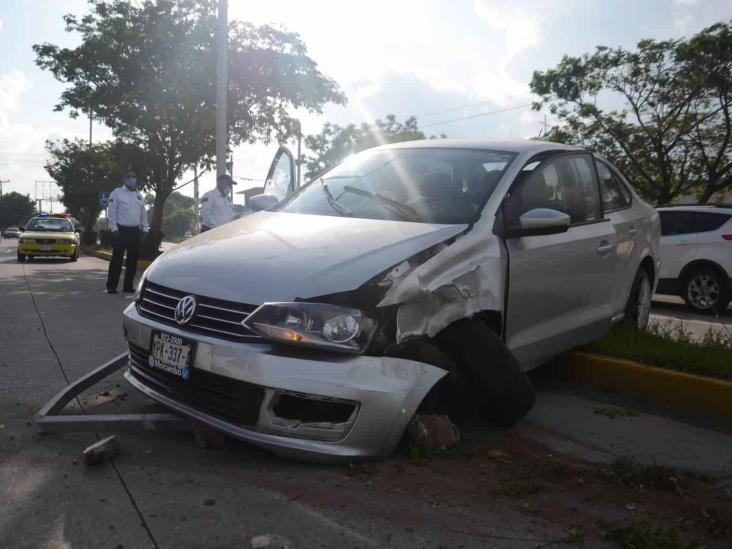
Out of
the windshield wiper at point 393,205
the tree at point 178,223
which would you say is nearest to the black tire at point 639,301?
the windshield wiper at point 393,205

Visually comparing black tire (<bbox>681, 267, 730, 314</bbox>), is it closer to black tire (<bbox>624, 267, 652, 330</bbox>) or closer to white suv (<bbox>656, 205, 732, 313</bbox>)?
white suv (<bbox>656, 205, 732, 313</bbox>)

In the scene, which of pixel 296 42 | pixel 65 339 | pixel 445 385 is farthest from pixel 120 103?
pixel 445 385

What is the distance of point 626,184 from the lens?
566cm

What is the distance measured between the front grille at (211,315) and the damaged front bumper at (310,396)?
0.04 meters

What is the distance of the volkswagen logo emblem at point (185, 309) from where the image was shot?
309 centimetres

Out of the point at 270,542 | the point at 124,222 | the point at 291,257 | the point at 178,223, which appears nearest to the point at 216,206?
the point at 124,222

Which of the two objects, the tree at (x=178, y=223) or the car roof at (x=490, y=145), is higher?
the car roof at (x=490, y=145)

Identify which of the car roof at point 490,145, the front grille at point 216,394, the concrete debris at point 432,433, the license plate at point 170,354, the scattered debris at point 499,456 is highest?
the car roof at point 490,145

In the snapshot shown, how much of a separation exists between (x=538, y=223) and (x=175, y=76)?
17994mm

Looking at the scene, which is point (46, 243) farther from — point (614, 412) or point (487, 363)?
point (487, 363)

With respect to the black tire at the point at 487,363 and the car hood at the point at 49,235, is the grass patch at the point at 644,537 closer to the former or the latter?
the black tire at the point at 487,363

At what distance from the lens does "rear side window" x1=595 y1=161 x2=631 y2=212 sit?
16.8 ft

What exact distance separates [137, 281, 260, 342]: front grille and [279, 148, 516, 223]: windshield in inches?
43.0

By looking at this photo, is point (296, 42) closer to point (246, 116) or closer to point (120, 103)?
point (246, 116)
